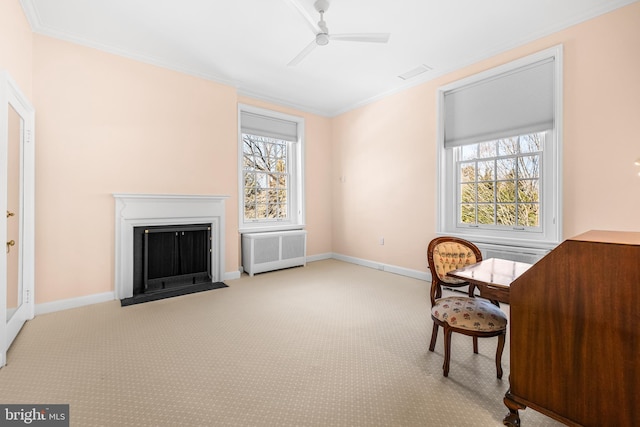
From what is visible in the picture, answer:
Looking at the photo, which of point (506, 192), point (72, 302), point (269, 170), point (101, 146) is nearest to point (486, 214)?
point (506, 192)

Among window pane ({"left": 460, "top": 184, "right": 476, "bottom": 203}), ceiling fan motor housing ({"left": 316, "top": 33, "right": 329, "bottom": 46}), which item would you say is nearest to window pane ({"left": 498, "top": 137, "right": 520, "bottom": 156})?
window pane ({"left": 460, "top": 184, "right": 476, "bottom": 203})

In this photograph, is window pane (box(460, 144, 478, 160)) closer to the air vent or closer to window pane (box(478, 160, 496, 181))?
window pane (box(478, 160, 496, 181))

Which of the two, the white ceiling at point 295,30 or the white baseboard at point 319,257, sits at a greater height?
the white ceiling at point 295,30

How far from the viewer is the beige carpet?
5.31 ft

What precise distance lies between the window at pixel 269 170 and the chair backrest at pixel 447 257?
311cm

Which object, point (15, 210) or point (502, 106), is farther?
point (502, 106)

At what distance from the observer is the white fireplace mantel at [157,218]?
348cm

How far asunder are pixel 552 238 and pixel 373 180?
2.66 meters

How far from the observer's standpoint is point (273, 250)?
4797 mm

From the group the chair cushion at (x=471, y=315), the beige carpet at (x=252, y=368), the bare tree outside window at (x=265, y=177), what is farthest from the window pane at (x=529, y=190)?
the bare tree outside window at (x=265, y=177)

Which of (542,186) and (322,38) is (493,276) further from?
(322,38)

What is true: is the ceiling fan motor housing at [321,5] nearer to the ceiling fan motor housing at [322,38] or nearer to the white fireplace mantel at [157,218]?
the ceiling fan motor housing at [322,38]

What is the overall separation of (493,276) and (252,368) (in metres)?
1.75

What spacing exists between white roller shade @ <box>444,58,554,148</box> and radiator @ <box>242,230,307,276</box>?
9.21 ft
